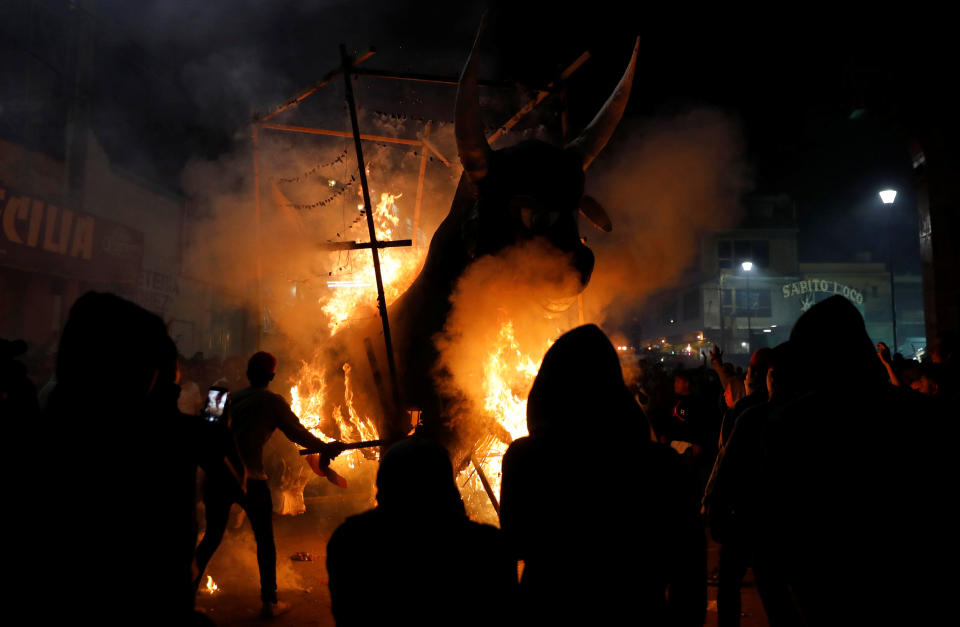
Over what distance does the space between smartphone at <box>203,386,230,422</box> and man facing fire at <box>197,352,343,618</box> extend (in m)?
0.12

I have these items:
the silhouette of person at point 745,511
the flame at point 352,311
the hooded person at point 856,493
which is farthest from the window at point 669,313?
the hooded person at point 856,493

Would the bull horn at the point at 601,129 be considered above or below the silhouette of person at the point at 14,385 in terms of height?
above

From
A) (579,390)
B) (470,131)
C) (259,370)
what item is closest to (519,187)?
(470,131)

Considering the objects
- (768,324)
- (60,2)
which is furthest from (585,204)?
(768,324)

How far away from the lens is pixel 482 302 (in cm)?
507

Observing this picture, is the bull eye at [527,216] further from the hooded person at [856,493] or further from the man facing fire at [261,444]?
the man facing fire at [261,444]

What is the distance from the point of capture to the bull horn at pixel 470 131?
14.8ft

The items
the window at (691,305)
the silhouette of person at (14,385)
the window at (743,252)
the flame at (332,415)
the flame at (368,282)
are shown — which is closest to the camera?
the silhouette of person at (14,385)

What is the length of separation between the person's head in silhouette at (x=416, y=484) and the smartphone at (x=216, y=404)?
3626mm

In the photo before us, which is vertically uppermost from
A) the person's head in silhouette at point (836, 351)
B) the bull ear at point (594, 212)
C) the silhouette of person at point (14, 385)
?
the bull ear at point (594, 212)

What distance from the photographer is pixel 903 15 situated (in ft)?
32.8

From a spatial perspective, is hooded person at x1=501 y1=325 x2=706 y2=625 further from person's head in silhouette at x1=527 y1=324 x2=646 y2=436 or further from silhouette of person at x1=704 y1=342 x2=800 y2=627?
silhouette of person at x1=704 y1=342 x2=800 y2=627

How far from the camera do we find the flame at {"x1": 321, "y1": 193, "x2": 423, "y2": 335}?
24.5ft

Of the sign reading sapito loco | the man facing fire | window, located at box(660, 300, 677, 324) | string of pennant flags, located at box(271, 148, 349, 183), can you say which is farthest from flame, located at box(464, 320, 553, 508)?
window, located at box(660, 300, 677, 324)
